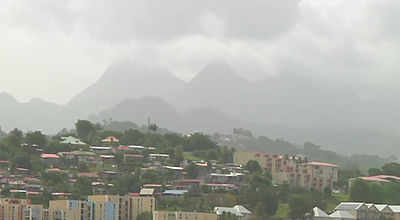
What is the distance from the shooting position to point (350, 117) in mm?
190125

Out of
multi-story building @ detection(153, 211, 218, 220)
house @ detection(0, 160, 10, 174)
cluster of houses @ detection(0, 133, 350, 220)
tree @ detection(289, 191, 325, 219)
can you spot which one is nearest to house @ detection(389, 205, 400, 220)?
tree @ detection(289, 191, 325, 219)

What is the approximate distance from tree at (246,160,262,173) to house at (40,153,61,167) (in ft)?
40.6

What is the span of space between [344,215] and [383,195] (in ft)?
28.8

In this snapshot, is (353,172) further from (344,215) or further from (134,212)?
(134,212)

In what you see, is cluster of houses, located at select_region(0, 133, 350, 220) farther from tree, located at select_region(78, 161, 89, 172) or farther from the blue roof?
tree, located at select_region(78, 161, 89, 172)

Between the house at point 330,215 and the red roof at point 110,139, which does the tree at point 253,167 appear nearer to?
the red roof at point 110,139

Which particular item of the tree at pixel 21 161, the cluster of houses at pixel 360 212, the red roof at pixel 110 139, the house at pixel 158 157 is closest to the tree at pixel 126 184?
the tree at pixel 21 161

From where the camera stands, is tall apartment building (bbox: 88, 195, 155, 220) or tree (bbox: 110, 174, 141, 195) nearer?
tall apartment building (bbox: 88, 195, 155, 220)

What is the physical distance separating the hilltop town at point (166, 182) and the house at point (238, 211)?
6 cm

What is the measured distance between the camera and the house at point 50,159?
5566 centimetres

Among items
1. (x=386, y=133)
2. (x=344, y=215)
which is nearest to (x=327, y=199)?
(x=344, y=215)

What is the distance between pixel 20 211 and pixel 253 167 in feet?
74.7

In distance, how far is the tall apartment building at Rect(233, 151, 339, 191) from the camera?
203 ft

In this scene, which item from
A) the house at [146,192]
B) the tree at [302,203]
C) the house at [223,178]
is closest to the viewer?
the tree at [302,203]
